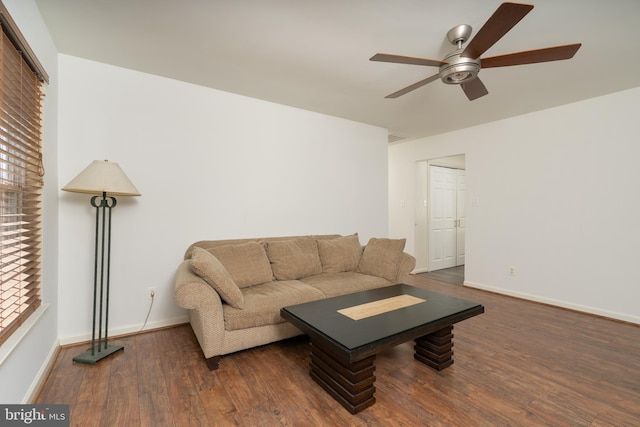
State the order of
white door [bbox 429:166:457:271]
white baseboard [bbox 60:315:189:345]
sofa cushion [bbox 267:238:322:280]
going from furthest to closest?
white door [bbox 429:166:457:271]
sofa cushion [bbox 267:238:322:280]
white baseboard [bbox 60:315:189:345]

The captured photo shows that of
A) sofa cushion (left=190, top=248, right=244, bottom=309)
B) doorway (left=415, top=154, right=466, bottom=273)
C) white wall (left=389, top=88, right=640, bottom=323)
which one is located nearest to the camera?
sofa cushion (left=190, top=248, right=244, bottom=309)

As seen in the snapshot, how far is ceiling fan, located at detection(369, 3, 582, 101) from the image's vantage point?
4.99 feet

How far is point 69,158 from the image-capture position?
2.53 meters

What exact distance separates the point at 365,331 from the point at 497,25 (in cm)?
183

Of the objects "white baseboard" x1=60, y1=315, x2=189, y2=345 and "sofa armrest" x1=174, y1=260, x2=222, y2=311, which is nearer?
"sofa armrest" x1=174, y1=260, x2=222, y2=311

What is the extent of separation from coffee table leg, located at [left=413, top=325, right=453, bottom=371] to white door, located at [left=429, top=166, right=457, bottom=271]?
3559mm

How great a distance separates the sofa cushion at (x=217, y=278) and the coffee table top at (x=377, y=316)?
39 centimetres

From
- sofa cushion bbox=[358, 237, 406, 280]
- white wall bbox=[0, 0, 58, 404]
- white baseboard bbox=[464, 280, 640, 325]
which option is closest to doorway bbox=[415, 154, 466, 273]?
white baseboard bbox=[464, 280, 640, 325]

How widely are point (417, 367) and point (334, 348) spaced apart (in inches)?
36.4

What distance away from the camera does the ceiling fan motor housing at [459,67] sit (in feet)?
6.35

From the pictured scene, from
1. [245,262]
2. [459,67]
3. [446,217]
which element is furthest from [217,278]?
[446,217]

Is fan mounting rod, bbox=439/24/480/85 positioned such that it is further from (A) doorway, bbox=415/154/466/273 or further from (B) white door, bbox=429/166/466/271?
(B) white door, bbox=429/166/466/271

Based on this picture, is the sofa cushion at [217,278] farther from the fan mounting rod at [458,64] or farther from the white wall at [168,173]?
the fan mounting rod at [458,64]

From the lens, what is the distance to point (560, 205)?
3.62 meters
